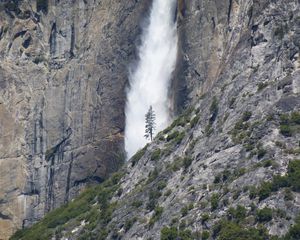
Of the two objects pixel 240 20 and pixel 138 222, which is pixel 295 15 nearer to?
pixel 240 20

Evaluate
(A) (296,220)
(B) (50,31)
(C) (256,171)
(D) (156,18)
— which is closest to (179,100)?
(D) (156,18)

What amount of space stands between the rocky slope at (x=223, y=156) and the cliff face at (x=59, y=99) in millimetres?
7890

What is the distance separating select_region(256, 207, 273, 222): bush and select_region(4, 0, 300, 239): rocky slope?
0.10 meters

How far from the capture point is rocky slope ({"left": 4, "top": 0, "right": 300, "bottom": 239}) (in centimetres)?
8575

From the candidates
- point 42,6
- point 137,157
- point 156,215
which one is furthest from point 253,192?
point 42,6

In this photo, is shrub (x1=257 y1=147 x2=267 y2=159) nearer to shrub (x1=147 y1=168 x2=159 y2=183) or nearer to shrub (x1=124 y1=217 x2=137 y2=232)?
shrub (x1=124 y1=217 x2=137 y2=232)

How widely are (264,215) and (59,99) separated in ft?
163

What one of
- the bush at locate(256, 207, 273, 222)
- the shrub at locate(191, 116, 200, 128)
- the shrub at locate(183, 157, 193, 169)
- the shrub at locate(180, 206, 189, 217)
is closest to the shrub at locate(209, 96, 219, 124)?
the shrub at locate(191, 116, 200, 128)

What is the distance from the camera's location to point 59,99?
128 m

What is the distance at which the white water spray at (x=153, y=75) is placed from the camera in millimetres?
122750

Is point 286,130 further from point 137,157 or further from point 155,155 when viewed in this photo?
point 137,157

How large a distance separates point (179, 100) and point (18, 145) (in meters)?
22.0

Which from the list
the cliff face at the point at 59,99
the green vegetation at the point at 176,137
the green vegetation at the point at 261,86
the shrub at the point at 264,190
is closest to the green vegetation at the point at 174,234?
the shrub at the point at 264,190

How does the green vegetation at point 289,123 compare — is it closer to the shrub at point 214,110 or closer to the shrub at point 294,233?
the shrub at point 214,110
